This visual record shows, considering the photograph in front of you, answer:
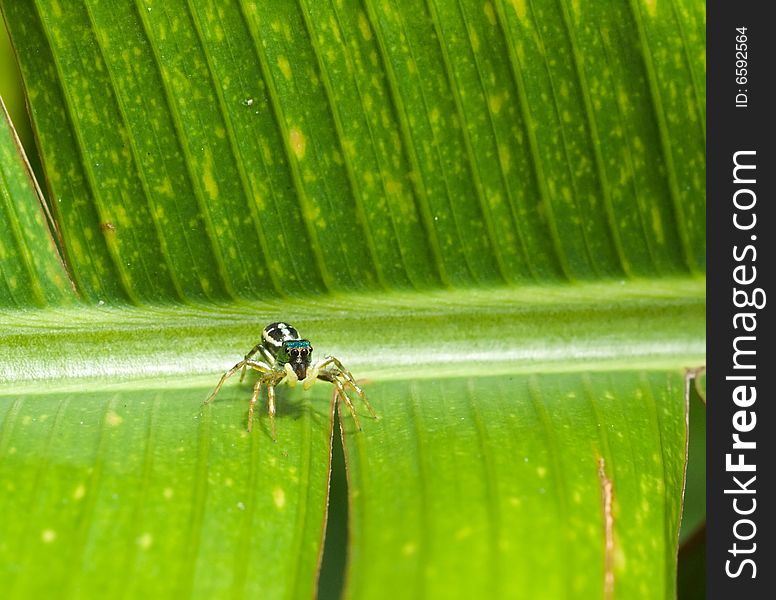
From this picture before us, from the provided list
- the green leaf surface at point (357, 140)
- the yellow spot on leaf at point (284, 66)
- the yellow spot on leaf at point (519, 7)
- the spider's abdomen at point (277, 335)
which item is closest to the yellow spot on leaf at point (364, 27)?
the green leaf surface at point (357, 140)

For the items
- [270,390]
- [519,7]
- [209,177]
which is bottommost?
[270,390]

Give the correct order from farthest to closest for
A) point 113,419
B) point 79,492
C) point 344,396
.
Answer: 1. point 344,396
2. point 113,419
3. point 79,492

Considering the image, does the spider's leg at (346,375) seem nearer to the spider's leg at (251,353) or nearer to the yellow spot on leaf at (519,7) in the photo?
the spider's leg at (251,353)

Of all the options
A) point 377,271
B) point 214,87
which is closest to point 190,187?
point 214,87

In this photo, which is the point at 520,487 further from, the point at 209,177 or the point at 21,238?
the point at 21,238

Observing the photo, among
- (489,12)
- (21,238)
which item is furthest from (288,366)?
(489,12)

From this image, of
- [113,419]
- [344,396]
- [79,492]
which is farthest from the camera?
[344,396]
